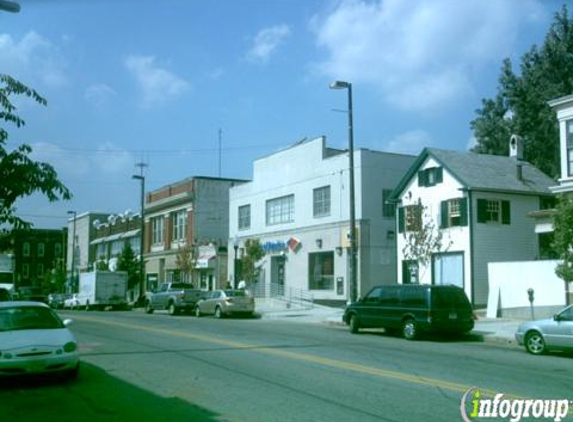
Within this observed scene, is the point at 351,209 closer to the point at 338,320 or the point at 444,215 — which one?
the point at 338,320

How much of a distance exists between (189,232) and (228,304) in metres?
22.8

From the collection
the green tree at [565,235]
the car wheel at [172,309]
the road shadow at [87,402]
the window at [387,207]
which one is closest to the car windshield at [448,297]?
the green tree at [565,235]

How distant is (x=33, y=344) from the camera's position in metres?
11.6

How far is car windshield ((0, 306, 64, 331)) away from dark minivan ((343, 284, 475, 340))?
1181 cm

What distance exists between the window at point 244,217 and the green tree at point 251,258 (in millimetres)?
5552

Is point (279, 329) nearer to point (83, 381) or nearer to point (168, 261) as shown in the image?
point (83, 381)

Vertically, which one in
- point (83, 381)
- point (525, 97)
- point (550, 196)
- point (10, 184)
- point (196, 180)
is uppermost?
point (525, 97)

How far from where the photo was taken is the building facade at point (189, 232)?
52.0 meters

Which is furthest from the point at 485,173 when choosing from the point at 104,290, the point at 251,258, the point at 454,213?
the point at 104,290

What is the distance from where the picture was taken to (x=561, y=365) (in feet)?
48.6

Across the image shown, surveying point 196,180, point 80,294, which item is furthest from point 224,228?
point 80,294

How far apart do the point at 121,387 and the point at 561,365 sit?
29.5 ft

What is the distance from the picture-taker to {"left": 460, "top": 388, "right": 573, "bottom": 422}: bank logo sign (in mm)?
8953

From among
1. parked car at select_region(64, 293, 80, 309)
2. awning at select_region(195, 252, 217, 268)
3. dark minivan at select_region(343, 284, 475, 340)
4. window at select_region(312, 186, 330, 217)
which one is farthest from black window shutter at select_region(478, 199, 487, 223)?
parked car at select_region(64, 293, 80, 309)
